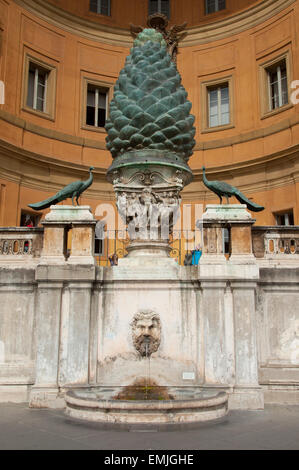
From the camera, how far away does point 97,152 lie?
21.3m

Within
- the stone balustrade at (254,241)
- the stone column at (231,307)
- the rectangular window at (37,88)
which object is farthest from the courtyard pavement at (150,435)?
the rectangular window at (37,88)

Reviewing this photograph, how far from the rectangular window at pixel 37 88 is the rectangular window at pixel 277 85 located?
9.99 meters

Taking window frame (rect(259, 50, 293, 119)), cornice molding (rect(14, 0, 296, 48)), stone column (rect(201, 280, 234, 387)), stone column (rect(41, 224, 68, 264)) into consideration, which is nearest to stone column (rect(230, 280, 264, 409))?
stone column (rect(201, 280, 234, 387))

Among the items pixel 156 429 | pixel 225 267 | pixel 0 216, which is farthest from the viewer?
pixel 0 216

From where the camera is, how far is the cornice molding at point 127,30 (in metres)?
20.2

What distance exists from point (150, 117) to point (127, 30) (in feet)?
53.1

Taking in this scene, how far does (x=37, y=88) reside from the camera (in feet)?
67.2

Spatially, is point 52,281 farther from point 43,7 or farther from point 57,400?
point 43,7

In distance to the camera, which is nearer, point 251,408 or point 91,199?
point 251,408

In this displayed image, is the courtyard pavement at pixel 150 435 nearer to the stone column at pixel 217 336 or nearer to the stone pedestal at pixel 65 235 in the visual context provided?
the stone column at pixel 217 336

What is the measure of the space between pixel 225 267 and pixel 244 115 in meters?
15.0

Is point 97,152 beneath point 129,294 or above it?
above
